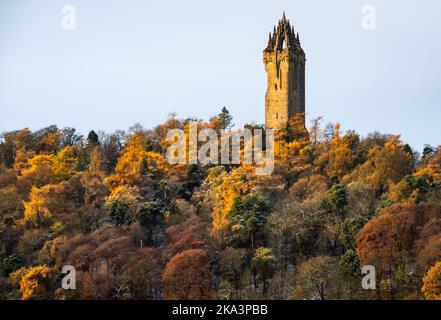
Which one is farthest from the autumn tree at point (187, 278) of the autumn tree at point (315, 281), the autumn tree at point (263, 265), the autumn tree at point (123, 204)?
the autumn tree at point (123, 204)

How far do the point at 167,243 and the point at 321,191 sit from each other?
13.6 m

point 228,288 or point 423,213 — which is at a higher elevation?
point 423,213

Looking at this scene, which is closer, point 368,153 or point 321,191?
point 321,191

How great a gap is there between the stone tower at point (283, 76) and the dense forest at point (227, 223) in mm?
4004

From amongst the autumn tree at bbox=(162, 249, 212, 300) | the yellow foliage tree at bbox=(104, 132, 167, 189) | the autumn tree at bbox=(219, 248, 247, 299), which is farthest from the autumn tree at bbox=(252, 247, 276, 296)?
the yellow foliage tree at bbox=(104, 132, 167, 189)

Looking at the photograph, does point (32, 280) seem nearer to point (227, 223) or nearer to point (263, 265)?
point (227, 223)

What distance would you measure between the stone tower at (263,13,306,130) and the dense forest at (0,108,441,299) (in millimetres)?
4004

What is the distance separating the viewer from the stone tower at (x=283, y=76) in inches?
3939

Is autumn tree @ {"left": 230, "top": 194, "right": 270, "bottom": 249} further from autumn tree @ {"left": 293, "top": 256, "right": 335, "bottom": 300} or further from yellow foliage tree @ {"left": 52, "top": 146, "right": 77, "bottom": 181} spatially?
yellow foliage tree @ {"left": 52, "top": 146, "right": 77, "bottom": 181}

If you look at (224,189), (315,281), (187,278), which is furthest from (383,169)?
(187,278)

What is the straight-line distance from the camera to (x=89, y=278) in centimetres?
7150

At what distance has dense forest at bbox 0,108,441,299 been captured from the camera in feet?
223

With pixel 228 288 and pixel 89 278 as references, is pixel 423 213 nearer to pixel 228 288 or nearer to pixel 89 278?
pixel 228 288
